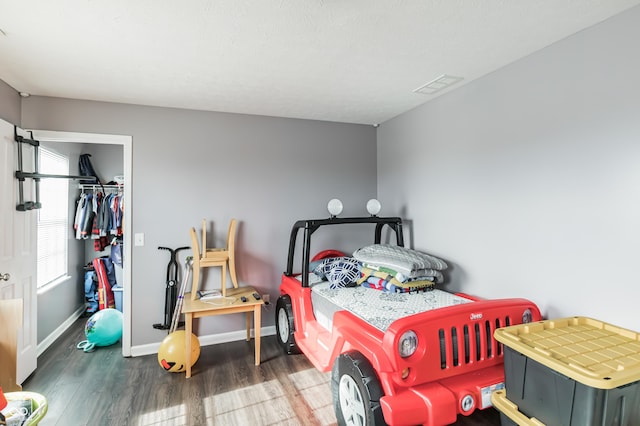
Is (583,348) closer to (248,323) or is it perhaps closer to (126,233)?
(248,323)

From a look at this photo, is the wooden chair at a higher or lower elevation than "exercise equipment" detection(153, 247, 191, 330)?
higher

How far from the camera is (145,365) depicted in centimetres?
295

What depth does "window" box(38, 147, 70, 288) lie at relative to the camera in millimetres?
3494

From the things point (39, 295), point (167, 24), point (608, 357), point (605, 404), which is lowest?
point (39, 295)

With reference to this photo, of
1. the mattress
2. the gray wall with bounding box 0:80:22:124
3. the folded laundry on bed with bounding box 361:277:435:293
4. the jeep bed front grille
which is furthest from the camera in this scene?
the folded laundry on bed with bounding box 361:277:435:293

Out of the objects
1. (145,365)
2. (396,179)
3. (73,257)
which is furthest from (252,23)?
(73,257)

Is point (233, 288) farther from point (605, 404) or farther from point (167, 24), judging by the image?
point (605, 404)

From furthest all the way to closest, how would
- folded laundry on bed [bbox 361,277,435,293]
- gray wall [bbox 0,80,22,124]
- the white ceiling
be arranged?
folded laundry on bed [bbox 361,277,435,293] < gray wall [bbox 0,80,22,124] < the white ceiling

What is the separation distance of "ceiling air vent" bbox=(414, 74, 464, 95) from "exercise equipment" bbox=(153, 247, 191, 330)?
271cm

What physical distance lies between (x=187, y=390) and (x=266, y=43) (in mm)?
2548

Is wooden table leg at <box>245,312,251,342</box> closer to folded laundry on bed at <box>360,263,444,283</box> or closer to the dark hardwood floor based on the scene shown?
the dark hardwood floor

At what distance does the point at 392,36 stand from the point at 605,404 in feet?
6.49

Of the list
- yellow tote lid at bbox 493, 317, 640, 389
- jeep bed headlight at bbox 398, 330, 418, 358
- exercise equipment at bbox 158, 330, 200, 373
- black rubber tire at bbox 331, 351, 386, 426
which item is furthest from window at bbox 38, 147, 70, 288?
yellow tote lid at bbox 493, 317, 640, 389

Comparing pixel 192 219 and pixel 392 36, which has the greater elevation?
pixel 392 36
